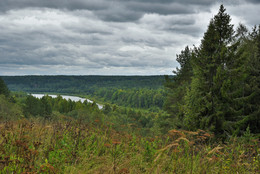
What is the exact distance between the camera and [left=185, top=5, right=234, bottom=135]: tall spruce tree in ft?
52.1

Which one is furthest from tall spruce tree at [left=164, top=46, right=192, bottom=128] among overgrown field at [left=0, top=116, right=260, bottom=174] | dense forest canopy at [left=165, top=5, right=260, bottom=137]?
overgrown field at [left=0, top=116, right=260, bottom=174]

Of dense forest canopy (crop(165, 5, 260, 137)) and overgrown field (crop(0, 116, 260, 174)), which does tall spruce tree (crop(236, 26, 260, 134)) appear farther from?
overgrown field (crop(0, 116, 260, 174))

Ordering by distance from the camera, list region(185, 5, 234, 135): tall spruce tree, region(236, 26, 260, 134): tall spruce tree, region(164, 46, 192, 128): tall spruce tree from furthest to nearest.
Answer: region(164, 46, 192, 128): tall spruce tree
region(236, 26, 260, 134): tall spruce tree
region(185, 5, 234, 135): tall spruce tree

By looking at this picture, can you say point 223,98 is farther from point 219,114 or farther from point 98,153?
point 98,153

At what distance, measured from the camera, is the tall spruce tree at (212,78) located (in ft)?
52.1

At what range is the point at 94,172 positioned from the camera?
2.86 meters

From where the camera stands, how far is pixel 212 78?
16969mm

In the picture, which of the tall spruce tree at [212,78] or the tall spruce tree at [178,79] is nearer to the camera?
the tall spruce tree at [212,78]

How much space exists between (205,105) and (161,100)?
116238 mm

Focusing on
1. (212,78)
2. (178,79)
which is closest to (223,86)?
(212,78)

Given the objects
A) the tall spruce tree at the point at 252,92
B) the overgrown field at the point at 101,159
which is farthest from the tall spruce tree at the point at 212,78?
the overgrown field at the point at 101,159

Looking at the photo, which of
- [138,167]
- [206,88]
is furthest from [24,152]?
[206,88]

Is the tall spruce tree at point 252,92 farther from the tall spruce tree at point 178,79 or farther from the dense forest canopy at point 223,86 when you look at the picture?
the tall spruce tree at point 178,79

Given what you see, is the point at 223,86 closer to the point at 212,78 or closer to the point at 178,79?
the point at 212,78
